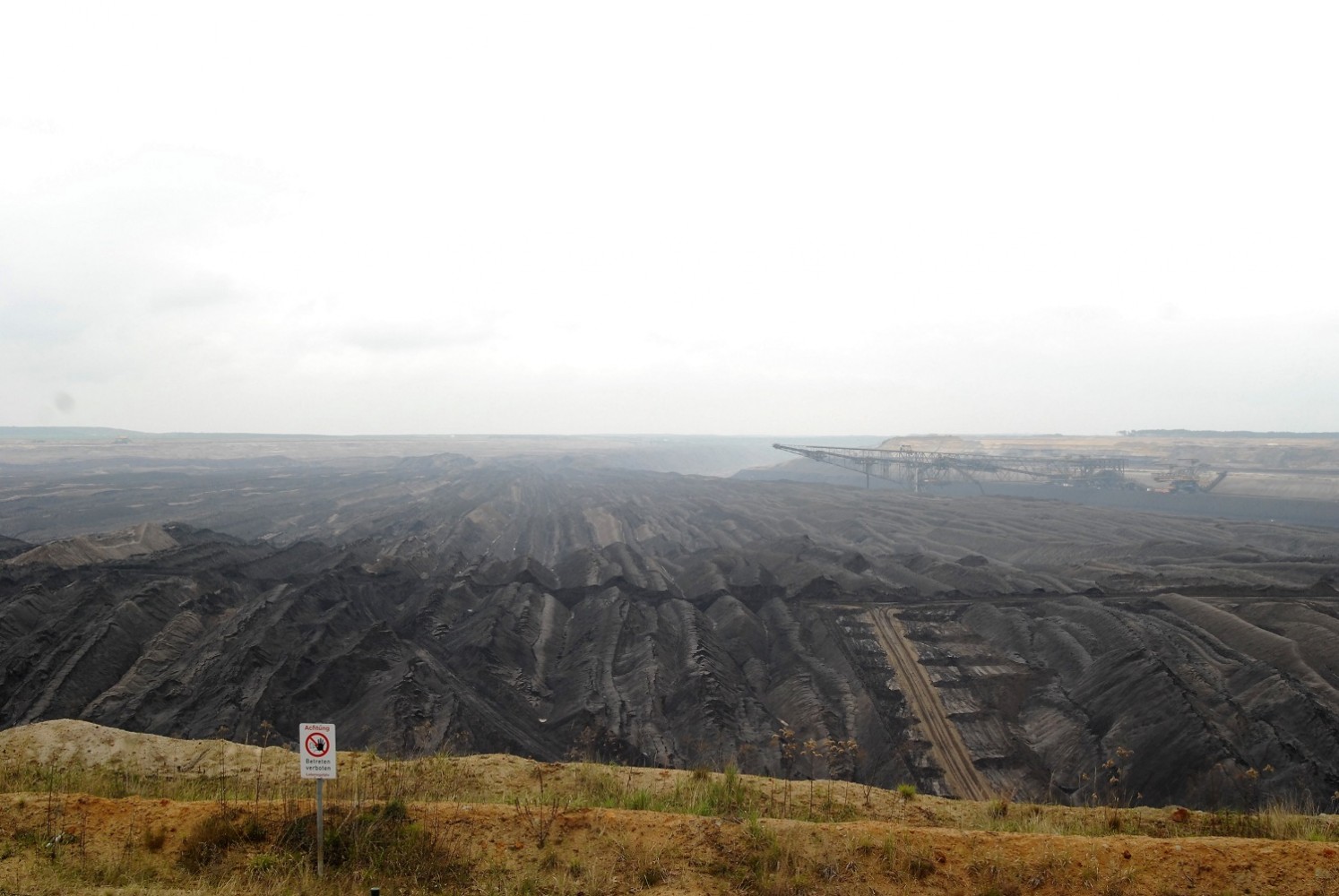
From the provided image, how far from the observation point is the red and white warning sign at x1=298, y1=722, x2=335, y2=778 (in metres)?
6.34

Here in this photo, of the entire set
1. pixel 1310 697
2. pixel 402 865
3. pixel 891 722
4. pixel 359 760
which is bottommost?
pixel 891 722

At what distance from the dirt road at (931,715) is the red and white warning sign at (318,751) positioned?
1539 cm

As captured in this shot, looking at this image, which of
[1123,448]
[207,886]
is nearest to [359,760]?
[207,886]

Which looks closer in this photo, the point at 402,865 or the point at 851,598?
the point at 402,865

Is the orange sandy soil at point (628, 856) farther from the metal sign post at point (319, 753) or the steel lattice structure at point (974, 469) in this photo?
the steel lattice structure at point (974, 469)

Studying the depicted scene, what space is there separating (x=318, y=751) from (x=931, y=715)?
61.4ft

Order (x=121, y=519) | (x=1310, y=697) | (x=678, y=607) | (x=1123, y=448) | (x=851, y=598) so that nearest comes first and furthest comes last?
(x=1310, y=697) → (x=678, y=607) → (x=851, y=598) → (x=121, y=519) → (x=1123, y=448)

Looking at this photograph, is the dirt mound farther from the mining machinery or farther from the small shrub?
the mining machinery

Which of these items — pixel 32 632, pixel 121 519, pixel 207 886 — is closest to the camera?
pixel 207 886

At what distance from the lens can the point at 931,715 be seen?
795 inches

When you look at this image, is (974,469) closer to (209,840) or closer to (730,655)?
(730,655)

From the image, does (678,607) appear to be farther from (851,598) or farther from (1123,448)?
(1123,448)

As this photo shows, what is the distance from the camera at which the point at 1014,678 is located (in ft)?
73.2

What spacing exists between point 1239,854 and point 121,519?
7796 centimetres
